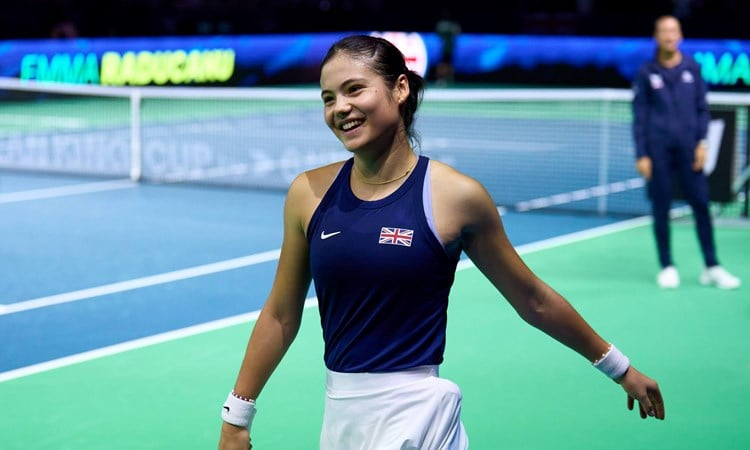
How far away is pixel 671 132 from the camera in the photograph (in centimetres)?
884

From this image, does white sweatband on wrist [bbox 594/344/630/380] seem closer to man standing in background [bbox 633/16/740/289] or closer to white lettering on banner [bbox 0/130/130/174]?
man standing in background [bbox 633/16/740/289]

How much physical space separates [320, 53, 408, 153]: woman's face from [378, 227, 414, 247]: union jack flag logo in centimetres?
24

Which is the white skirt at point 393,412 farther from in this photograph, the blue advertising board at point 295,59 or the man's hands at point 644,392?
the blue advertising board at point 295,59

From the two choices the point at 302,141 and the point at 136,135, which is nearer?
the point at 136,135

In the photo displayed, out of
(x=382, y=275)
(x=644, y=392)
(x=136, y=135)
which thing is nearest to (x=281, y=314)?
(x=382, y=275)

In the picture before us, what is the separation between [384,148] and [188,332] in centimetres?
478

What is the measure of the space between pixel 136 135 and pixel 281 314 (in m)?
11.7

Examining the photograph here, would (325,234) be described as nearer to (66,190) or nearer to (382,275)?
(382,275)

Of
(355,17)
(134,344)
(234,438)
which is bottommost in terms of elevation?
(355,17)

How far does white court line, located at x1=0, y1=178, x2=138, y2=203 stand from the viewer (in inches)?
534

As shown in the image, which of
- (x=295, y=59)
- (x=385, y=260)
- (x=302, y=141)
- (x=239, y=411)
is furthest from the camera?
(x=295, y=59)

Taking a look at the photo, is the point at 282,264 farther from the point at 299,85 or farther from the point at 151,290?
the point at 299,85

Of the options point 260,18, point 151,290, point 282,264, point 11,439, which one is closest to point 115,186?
point 151,290

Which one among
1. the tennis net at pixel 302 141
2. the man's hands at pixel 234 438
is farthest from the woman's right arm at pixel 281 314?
the tennis net at pixel 302 141
